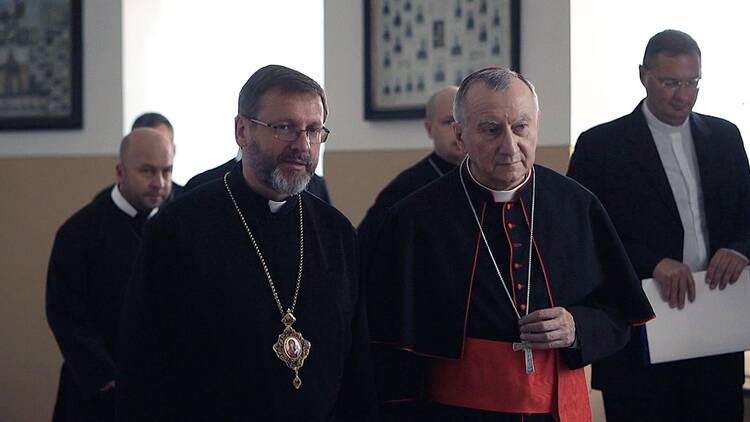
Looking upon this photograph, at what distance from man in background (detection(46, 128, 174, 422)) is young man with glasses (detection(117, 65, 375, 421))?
1.70m

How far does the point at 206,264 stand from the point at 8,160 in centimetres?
446

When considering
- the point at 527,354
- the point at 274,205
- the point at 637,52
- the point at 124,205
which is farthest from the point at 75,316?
the point at 637,52

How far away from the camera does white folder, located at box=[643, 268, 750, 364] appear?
364 cm

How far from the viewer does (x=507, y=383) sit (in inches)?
109

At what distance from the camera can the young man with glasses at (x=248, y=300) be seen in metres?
2.58

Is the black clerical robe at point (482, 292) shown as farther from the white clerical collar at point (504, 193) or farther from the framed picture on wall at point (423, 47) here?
the framed picture on wall at point (423, 47)

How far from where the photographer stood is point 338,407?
2793 mm

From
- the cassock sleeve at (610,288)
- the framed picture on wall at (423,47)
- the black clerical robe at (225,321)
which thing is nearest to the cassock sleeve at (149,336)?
the black clerical robe at (225,321)

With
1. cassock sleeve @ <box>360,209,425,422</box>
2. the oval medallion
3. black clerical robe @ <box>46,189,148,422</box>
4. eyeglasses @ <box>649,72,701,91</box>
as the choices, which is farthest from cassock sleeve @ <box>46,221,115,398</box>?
eyeglasses @ <box>649,72,701,91</box>

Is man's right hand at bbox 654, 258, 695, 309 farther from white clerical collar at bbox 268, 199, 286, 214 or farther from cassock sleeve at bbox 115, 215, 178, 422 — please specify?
cassock sleeve at bbox 115, 215, 178, 422

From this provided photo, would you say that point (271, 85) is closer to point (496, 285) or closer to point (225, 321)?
point (225, 321)

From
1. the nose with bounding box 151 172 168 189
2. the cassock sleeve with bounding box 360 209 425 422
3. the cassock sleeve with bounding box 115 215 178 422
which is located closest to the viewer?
the cassock sleeve with bounding box 115 215 178 422

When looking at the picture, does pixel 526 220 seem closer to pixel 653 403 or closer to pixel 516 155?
pixel 516 155

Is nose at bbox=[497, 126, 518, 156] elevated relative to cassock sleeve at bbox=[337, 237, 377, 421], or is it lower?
elevated
